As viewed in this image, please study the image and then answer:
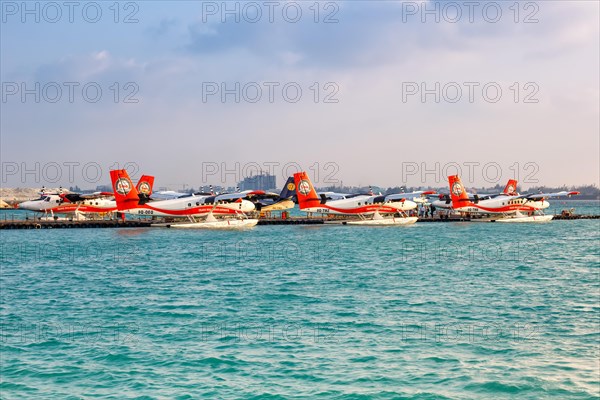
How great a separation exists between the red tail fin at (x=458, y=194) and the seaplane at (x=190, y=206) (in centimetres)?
3328

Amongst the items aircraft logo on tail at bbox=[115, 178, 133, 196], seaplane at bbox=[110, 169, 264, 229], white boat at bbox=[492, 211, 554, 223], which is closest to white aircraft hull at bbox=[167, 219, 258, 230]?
seaplane at bbox=[110, 169, 264, 229]

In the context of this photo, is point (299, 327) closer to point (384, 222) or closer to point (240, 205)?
point (240, 205)

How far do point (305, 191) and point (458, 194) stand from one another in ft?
91.9

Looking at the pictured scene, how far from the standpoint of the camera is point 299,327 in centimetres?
2323

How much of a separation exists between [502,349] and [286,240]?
4602 cm

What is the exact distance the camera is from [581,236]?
7594 centimetres

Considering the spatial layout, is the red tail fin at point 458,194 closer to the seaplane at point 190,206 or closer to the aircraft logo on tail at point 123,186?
the seaplane at point 190,206

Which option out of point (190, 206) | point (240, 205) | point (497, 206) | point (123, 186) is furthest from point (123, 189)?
point (497, 206)

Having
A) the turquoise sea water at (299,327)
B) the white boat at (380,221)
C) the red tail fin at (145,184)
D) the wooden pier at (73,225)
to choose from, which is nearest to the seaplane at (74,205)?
the red tail fin at (145,184)

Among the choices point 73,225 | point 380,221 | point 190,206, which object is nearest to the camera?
point 190,206

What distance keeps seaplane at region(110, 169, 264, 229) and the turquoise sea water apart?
93.1ft

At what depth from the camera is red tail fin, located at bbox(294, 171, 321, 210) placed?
275ft

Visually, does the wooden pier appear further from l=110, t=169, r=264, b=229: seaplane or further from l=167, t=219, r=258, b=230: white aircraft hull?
l=167, t=219, r=258, b=230: white aircraft hull

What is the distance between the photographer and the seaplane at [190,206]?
77250mm
